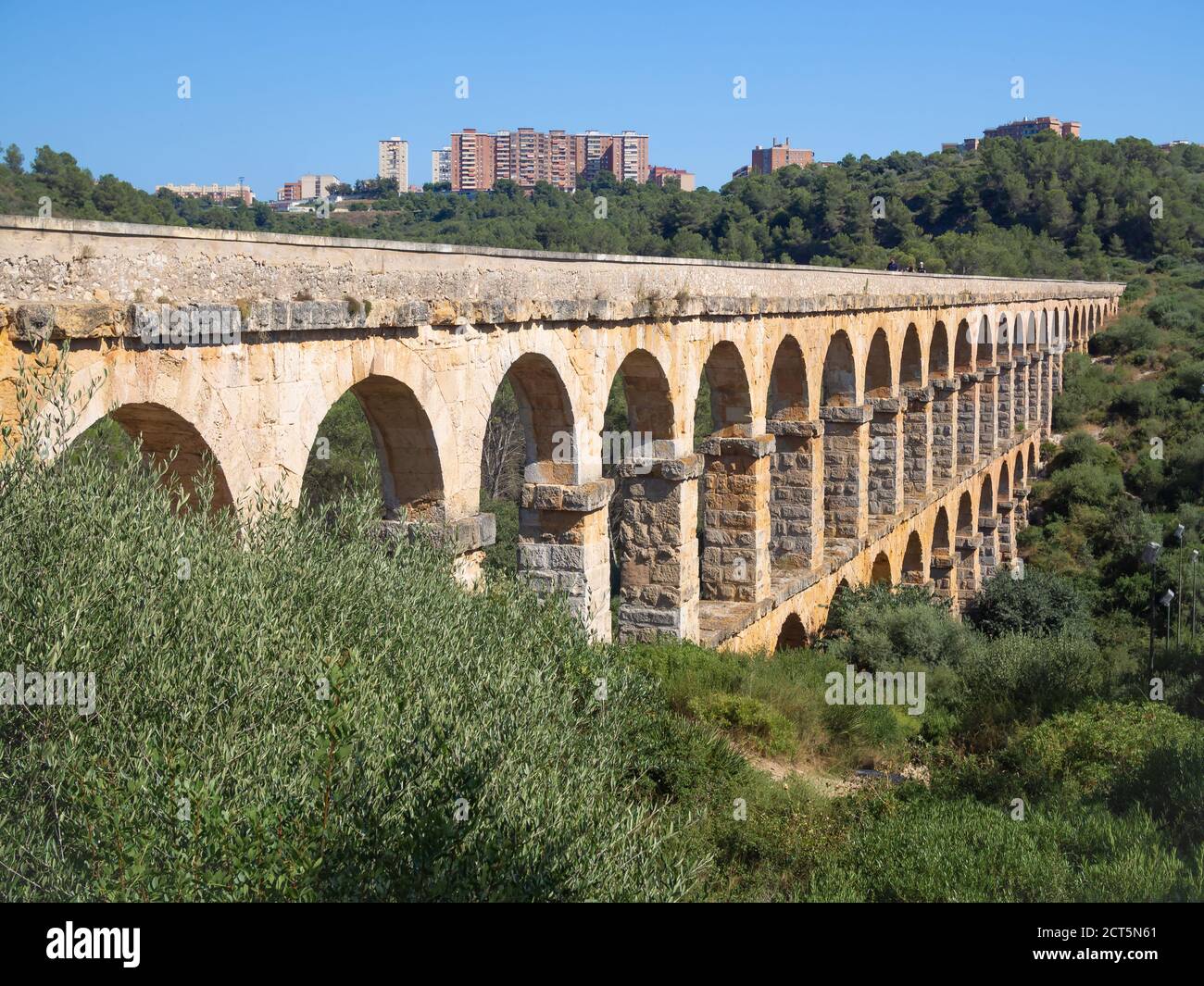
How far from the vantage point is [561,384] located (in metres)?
9.88

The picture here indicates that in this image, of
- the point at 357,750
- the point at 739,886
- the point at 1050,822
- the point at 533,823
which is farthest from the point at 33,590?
the point at 1050,822

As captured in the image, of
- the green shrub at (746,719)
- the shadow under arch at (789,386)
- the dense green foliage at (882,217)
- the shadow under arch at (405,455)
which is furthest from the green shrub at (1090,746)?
the dense green foliage at (882,217)

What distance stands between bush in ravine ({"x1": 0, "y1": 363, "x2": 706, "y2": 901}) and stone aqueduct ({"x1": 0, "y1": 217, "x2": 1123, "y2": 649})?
25.4 inches

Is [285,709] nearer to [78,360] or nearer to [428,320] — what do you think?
[78,360]

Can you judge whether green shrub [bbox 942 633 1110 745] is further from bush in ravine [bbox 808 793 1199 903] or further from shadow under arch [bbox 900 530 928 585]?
shadow under arch [bbox 900 530 928 585]

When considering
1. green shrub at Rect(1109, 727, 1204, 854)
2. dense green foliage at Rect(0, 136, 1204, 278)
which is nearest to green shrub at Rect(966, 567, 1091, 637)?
green shrub at Rect(1109, 727, 1204, 854)

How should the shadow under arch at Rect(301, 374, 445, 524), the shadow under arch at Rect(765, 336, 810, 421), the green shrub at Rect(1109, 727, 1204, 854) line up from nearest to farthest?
the green shrub at Rect(1109, 727, 1204, 854) < the shadow under arch at Rect(301, 374, 445, 524) < the shadow under arch at Rect(765, 336, 810, 421)

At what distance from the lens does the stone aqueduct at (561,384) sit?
6.05 m

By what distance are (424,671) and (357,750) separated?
3.16 ft

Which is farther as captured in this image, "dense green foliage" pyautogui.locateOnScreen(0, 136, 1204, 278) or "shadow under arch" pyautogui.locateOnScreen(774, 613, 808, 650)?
"dense green foliage" pyautogui.locateOnScreen(0, 136, 1204, 278)

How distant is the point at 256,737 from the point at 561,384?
5.44 metres

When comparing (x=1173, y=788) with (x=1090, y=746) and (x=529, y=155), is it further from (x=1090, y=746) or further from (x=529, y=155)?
(x=529, y=155)

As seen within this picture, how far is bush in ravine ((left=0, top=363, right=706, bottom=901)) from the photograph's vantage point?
14.3 feet

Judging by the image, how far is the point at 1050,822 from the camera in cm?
771
